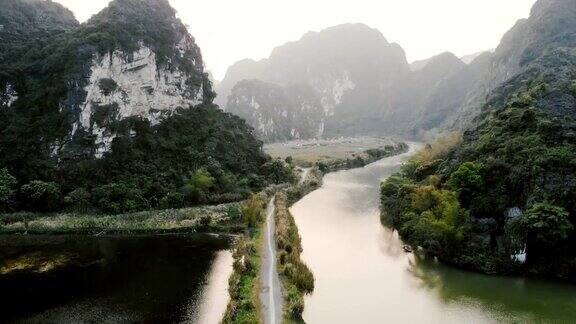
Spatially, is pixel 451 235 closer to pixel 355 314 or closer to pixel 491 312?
pixel 491 312

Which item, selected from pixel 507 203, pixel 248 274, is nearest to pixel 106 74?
pixel 248 274

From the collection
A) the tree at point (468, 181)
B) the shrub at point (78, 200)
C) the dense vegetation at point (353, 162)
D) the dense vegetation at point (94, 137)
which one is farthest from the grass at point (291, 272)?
the dense vegetation at point (353, 162)

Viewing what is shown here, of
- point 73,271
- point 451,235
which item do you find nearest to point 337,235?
point 451,235

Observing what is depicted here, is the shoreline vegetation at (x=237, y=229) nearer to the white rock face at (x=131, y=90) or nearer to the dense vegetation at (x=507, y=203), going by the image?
the dense vegetation at (x=507, y=203)

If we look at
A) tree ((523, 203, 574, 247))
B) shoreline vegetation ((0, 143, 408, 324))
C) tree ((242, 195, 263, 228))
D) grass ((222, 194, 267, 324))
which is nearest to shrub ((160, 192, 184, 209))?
shoreline vegetation ((0, 143, 408, 324))

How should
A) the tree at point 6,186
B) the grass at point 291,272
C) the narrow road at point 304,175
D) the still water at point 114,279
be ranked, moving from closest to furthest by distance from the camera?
1. the grass at point 291,272
2. the still water at point 114,279
3. the tree at point 6,186
4. the narrow road at point 304,175
